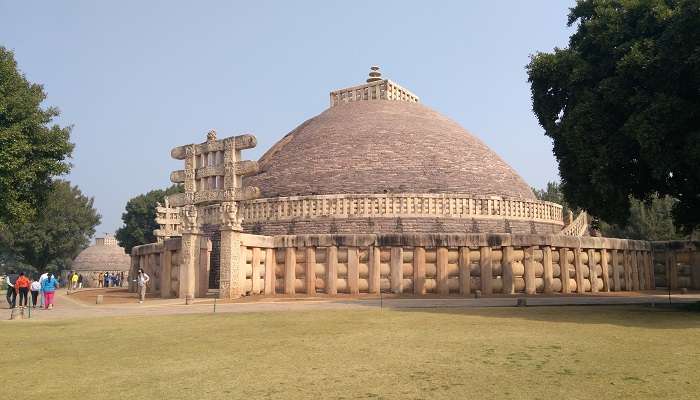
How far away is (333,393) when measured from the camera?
17.7 feet

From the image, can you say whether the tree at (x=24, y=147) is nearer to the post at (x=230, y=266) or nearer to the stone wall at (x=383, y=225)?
the post at (x=230, y=266)

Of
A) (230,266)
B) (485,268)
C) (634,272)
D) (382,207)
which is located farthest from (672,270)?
(230,266)

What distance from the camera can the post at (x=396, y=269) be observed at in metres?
18.5

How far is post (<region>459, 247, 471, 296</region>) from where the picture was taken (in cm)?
1817

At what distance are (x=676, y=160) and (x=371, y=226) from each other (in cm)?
→ 1442

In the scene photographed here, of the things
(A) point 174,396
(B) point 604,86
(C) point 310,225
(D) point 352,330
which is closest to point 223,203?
(C) point 310,225

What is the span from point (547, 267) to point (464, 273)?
2.87 m

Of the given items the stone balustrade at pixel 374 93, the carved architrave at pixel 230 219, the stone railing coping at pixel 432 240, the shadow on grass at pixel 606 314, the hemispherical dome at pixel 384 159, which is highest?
the stone balustrade at pixel 374 93

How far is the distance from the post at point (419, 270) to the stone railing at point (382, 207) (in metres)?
6.55

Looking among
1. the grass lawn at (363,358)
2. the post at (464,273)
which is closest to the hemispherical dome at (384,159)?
the post at (464,273)

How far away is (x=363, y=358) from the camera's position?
7.01m

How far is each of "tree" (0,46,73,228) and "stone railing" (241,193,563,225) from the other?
928 centimetres

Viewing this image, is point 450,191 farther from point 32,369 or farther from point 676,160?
point 32,369

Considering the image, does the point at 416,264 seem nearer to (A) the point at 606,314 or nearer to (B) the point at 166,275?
(A) the point at 606,314
